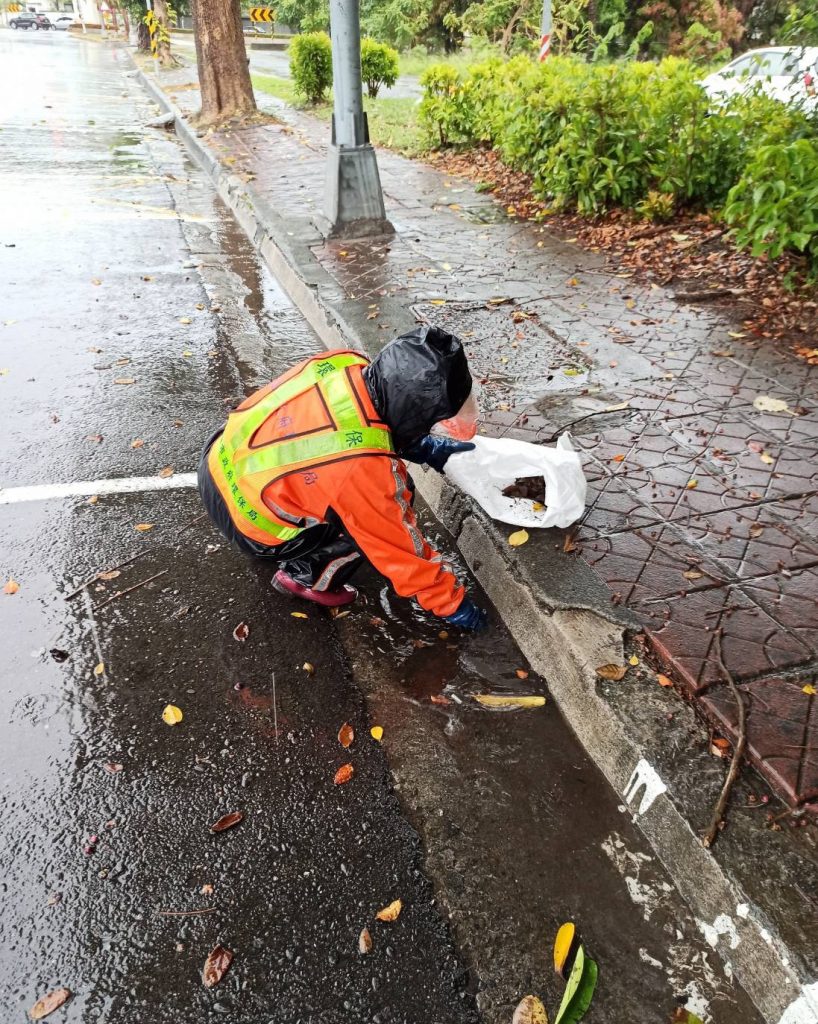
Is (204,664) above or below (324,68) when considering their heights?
below

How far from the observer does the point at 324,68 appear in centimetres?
1397

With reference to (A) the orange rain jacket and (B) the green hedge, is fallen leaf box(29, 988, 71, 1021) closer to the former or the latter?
(A) the orange rain jacket

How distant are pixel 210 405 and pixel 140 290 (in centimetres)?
Answer: 225

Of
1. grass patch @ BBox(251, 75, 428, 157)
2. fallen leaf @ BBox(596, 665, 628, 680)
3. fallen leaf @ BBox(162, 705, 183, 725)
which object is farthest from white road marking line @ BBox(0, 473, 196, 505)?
grass patch @ BBox(251, 75, 428, 157)

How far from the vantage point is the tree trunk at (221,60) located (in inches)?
443

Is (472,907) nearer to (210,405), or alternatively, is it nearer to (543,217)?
(210,405)

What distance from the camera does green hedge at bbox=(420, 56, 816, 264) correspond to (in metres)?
5.50

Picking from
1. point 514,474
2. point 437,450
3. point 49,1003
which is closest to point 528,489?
point 514,474

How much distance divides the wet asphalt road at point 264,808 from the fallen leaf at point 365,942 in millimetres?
18

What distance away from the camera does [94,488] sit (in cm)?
344

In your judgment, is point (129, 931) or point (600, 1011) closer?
point (600, 1011)

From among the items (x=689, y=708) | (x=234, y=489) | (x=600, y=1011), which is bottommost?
(x=600, y=1011)

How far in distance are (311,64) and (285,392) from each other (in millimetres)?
14007

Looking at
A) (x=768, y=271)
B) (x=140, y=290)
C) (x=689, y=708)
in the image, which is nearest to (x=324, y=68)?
(x=140, y=290)
